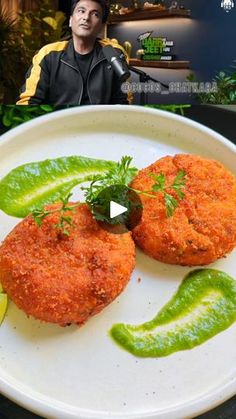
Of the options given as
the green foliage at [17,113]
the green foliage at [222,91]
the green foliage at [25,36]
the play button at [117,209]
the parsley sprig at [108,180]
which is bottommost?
the play button at [117,209]

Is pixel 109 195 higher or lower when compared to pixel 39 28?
lower

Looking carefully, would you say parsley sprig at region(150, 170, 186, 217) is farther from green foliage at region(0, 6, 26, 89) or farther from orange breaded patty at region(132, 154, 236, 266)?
green foliage at region(0, 6, 26, 89)

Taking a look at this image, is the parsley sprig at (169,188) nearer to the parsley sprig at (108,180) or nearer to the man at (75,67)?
the parsley sprig at (108,180)

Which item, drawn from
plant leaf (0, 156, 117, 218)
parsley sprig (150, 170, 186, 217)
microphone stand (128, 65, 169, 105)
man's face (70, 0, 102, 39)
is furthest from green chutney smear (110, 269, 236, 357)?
man's face (70, 0, 102, 39)

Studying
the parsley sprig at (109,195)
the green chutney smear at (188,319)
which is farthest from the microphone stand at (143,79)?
the green chutney smear at (188,319)

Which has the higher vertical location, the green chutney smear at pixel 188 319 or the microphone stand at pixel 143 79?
the microphone stand at pixel 143 79

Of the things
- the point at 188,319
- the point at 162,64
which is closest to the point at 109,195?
the point at 188,319

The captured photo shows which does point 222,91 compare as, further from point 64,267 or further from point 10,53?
point 64,267
